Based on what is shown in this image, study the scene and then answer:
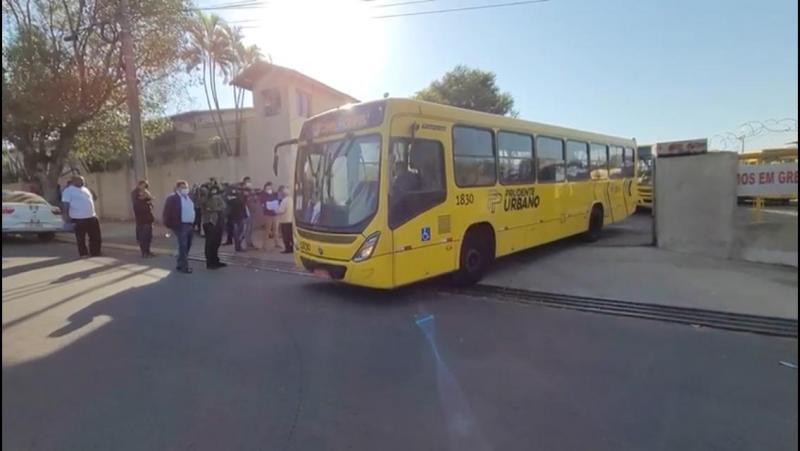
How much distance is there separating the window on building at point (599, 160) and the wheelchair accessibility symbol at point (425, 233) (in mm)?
5897

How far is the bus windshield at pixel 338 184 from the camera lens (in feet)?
18.4

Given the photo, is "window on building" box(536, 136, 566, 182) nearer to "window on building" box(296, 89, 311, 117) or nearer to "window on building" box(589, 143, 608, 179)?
"window on building" box(589, 143, 608, 179)

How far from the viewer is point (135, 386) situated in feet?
11.4

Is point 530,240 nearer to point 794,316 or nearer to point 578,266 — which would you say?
point 578,266

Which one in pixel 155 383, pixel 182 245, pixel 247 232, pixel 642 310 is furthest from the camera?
pixel 247 232

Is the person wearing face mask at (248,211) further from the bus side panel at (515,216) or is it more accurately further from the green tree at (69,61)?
the green tree at (69,61)

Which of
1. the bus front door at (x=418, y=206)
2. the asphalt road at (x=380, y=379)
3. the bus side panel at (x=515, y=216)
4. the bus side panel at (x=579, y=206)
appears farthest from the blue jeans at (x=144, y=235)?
the bus side panel at (x=579, y=206)

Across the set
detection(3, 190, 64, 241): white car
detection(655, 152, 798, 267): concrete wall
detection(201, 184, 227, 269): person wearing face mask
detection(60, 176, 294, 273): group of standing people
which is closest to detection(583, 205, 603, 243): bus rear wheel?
detection(655, 152, 798, 267): concrete wall

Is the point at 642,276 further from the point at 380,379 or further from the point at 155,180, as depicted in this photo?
the point at 155,180

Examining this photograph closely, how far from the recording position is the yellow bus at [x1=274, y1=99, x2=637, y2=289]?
18.2 feet

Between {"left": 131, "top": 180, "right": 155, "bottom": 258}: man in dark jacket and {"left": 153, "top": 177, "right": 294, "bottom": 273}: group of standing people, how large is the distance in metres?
0.05

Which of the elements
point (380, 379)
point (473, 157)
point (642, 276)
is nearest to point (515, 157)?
point (473, 157)

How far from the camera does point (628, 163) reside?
12.1 meters

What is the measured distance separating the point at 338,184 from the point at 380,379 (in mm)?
3123
